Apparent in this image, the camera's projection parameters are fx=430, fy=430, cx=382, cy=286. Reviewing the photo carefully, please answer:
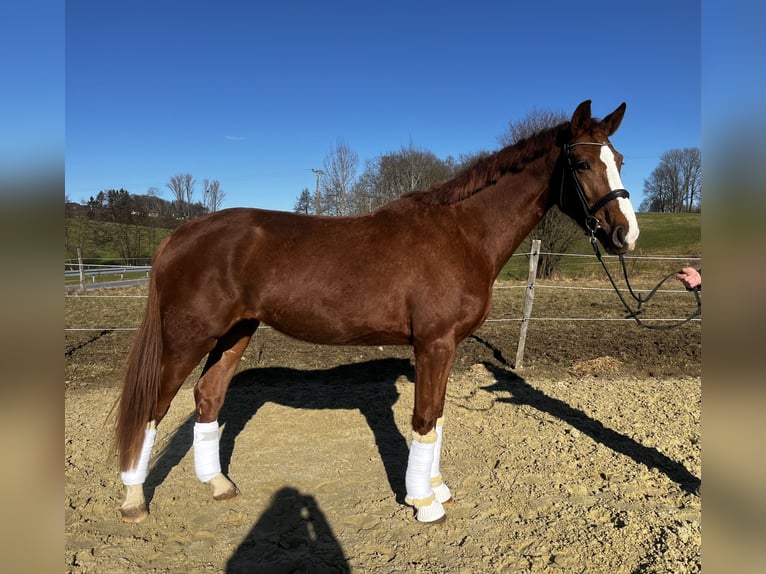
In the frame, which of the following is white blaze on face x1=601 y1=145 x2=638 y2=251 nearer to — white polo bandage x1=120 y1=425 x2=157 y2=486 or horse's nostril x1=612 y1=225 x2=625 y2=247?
horse's nostril x1=612 y1=225 x2=625 y2=247

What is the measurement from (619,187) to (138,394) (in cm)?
339

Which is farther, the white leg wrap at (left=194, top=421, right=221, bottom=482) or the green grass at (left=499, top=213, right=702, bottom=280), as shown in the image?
the green grass at (left=499, top=213, right=702, bottom=280)

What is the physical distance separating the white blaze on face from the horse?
0.19m

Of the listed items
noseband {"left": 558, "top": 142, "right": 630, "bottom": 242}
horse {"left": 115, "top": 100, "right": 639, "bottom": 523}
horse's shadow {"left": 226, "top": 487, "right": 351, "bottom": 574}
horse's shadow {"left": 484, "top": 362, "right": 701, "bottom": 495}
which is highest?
noseband {"left": 558, "top": 142, "right": 630, "bottom": 242}

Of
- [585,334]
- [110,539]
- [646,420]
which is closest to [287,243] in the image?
[110,539]

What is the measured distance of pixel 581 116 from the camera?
8.80 feet

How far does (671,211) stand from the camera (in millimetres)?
26969

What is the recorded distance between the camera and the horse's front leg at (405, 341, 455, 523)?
289 centimetres

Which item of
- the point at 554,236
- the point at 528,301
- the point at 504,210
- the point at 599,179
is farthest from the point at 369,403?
the point at 554,236

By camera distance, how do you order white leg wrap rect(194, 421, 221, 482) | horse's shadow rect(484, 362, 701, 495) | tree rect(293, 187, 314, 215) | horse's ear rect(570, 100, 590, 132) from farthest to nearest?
tree rect(293, 187, 314, 215) < horse's shadow rect(484, 362, 701, 495) < white leg wrap rect(194, 421, 221, 482) < horse's ear rect(570, 100, 590, 132)

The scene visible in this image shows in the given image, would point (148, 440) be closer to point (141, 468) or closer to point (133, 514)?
point (141, 468)

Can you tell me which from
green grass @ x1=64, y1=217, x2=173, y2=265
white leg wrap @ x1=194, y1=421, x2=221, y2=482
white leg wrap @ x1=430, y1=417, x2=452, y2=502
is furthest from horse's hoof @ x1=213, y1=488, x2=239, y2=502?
green grass @ x1=64, y1=217, x2=173, y2=265

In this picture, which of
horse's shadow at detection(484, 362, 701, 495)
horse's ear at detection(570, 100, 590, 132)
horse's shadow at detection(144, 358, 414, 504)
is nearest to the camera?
horse's ear at detection(570, 100, 590, 132)

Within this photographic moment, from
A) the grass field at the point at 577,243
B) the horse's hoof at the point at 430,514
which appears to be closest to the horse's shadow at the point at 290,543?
the horse's hoof at the point at 430,514
